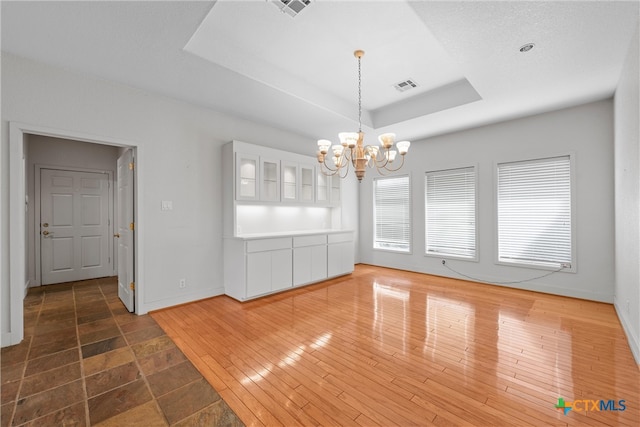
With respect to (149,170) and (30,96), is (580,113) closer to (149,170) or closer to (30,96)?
(149,170)

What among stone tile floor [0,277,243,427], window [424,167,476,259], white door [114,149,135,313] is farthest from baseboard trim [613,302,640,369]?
white door [114,149,135,313]

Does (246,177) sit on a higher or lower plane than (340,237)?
higher

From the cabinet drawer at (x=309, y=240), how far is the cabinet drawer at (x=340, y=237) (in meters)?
0.18

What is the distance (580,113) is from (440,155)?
6.83 feet

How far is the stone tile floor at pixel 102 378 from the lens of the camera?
5.78 ft

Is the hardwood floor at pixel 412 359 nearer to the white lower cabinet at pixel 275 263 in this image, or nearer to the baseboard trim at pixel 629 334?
the baseboard trim at pixel 629 334

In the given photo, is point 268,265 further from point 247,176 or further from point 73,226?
point 73,226

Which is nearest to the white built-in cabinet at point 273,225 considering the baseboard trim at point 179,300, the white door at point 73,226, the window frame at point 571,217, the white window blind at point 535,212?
the baseboard trim at point 179,300

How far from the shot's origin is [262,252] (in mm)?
4113

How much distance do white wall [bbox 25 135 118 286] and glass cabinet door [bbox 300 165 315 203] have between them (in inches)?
157

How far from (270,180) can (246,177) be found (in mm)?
474

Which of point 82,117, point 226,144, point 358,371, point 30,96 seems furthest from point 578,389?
point 30,96

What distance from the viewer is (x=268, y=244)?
13.7ft

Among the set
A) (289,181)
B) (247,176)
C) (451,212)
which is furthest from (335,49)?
(451,212)
